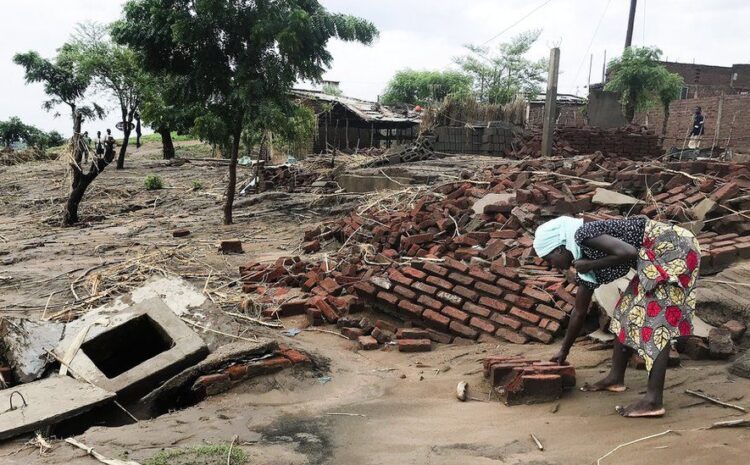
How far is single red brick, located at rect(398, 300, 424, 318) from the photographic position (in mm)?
5103

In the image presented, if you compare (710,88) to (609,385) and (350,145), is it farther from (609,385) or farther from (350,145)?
(609,385)

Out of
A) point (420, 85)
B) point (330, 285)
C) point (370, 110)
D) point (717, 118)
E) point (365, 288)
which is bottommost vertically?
point (330, 285)

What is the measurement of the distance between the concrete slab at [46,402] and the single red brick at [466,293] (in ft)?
9.62

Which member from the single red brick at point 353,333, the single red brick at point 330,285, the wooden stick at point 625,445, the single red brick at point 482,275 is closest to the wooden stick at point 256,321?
the single red brick at point 353,333

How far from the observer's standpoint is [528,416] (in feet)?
10.5

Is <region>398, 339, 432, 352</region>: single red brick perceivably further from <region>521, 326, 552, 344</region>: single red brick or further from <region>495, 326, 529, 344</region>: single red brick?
<region>521, 326, 552, 344</region>: single red brick

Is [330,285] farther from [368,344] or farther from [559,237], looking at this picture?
[559,237]

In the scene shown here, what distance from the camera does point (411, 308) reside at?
202 inches

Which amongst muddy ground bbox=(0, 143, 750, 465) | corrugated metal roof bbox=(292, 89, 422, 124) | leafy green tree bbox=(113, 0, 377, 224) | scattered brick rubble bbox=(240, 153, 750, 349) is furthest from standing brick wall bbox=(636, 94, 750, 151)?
muddy ground bbox=(0, 143, 750, 465)

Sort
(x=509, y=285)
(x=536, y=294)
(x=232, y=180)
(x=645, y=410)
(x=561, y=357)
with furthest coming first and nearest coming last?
(x=232, y=180)
(x=509, y=285)
(x=536, y=294)
(x=561, y=357)
(x=645, y=410)

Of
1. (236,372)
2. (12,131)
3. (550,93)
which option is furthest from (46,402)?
(12,131)

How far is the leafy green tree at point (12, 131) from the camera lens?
99.8 ft

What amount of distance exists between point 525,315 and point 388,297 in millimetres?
1253

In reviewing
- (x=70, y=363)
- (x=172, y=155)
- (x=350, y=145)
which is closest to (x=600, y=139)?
(x=350, y=145)
